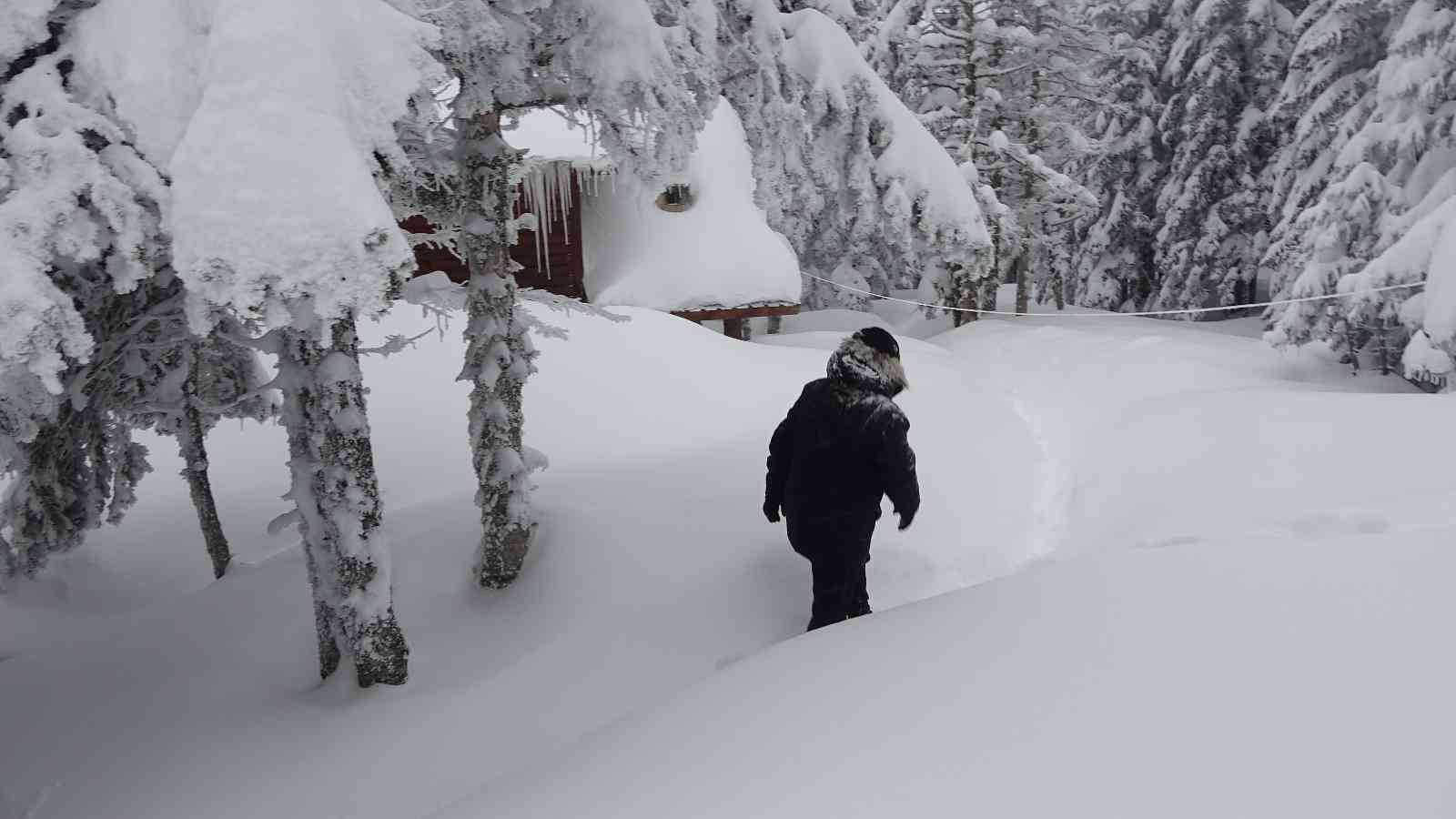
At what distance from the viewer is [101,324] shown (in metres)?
5.09

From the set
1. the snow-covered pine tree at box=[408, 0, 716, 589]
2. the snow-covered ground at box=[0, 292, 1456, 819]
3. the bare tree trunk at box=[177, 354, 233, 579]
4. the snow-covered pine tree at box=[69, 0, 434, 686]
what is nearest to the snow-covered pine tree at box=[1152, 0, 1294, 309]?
the snow-covered ground at box=[0, 292, 1456, 819]

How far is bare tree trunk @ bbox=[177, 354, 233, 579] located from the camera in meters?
7.35

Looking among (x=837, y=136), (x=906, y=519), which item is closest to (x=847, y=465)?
(x=906, y=519)

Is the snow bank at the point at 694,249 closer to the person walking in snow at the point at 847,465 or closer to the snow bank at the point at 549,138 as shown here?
the snow bank at the point at 549,138

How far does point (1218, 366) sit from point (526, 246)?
1108cm

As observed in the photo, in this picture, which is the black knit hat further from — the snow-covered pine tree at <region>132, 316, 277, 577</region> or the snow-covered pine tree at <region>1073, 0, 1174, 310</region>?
the snow-covered pine tree at <region>1073, 0, 1174, 310</region>

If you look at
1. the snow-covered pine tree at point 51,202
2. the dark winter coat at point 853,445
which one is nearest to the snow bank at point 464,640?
the dark winter coat at point 853,445

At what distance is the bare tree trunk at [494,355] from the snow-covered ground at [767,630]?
337 mm

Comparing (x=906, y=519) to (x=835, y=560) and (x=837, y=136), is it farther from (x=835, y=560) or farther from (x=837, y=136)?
(x=837, y=136)

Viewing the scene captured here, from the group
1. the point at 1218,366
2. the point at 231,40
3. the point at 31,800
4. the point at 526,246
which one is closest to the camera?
the point at 231,40

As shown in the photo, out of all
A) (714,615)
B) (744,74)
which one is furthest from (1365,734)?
(744,74)

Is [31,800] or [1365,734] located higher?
[1365,734]

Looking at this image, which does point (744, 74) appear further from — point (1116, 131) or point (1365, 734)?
point (1116, 131)

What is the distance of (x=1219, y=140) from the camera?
70.6 ft
